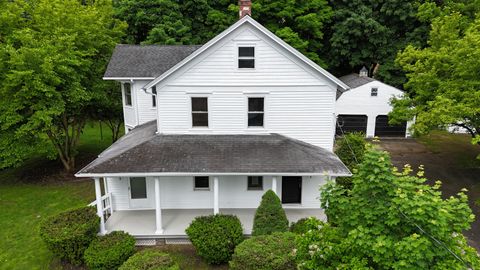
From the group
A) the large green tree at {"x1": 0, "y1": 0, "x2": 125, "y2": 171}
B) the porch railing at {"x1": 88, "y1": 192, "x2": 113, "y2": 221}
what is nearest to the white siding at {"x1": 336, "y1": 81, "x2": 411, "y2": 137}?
the large green tree at {"x1": 0, "y1": 0, "x2": 125, "y2": 171}

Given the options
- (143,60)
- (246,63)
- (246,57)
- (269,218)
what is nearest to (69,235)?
(269,218)

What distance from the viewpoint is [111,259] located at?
1055 cm

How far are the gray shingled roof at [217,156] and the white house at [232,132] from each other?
0.15 feet

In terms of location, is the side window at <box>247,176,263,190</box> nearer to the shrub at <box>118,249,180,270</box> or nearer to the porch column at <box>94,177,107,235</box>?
the shrub at <box>118,249,180,270</box>

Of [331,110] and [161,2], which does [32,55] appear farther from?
[161,2]

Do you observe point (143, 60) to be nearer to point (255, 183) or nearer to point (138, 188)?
point (138, 188)

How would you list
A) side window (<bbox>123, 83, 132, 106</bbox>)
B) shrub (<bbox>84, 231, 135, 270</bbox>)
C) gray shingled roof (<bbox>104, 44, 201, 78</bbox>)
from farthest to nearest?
side window (<bbox>123, 83, 132, 106</bbox>) → gray shingled roof (<bbox>104, 44, 201, 78</bbox>) → shrub (<bbox>84, 231, 135, 270</bbox>)

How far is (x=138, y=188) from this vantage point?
47.5 ft

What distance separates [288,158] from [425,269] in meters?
7.63

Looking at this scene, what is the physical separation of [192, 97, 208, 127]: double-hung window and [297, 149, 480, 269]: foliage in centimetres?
858

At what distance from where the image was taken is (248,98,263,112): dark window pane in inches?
564

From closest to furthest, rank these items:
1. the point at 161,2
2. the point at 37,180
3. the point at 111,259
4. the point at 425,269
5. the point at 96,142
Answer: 1. the point at 425,269
2. the point at 111,259
3. the point at 37,180
4. the point at 96,142
5. the point at 161,2

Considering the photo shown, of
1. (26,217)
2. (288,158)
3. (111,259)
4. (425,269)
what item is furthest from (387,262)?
(26,217)

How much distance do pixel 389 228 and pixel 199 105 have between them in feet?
32.8
